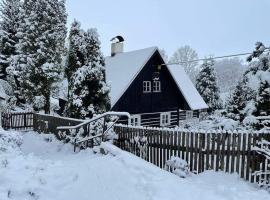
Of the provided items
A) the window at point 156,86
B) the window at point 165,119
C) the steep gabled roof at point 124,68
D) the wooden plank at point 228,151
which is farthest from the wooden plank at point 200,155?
the window at point 165,119

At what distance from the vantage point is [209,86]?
41719mm

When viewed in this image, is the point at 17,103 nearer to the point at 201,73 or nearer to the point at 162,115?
the point at 162,115

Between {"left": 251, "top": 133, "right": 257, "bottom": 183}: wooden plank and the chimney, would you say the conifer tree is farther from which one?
the chimney

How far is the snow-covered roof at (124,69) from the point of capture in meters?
24.2

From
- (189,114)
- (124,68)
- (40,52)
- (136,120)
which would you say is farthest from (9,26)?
(189,114)

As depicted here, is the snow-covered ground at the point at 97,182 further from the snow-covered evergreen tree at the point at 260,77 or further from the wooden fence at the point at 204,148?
the snow-covered evergreen tree at the point at 260,77

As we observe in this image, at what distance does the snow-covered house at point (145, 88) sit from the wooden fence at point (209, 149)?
11816 millimetres

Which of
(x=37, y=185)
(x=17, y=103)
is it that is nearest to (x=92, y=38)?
(x=37, y=185)

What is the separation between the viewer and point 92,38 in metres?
16.7

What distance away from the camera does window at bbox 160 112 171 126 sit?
2940 cm

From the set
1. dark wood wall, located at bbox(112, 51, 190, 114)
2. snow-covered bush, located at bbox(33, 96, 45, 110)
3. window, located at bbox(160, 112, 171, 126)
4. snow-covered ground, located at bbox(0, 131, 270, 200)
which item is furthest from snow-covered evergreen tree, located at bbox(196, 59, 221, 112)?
snow-covered ground, located at bbox(0, 131, 270, 200)

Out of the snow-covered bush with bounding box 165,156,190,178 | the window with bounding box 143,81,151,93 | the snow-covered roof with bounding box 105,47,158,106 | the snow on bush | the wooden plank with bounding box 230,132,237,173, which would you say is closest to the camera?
the snow on bush

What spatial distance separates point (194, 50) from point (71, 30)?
77.2 meters

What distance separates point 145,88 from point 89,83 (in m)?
11.5
